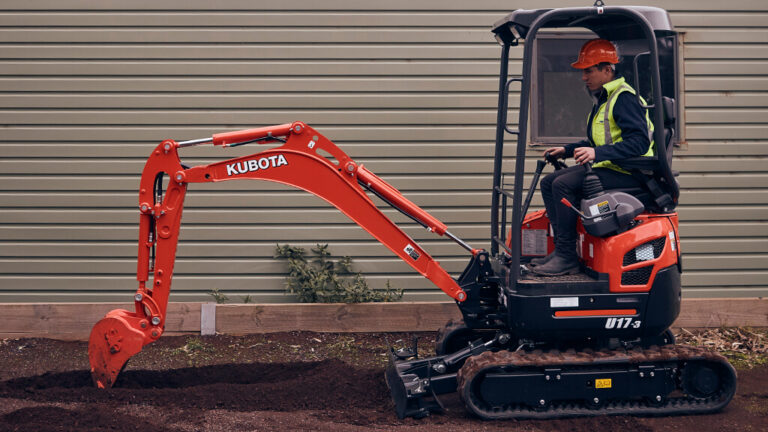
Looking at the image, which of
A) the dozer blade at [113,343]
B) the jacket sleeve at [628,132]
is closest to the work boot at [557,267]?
the jacket sleeve at [628,132]

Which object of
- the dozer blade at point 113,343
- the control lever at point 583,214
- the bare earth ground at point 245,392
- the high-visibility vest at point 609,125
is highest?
the high-visibility vest at point 609,125

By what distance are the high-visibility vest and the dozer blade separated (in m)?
3.61

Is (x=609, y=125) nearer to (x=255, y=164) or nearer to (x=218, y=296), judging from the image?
(x=255, y=164)

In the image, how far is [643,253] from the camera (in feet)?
18.1

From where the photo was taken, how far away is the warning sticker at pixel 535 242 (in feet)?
20.7

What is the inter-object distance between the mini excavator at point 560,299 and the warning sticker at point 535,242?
1.17 ft

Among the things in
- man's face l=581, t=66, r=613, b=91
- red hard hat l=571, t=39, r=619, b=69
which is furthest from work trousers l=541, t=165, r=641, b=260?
red hard hat l=571, t=39, r=619, b=69

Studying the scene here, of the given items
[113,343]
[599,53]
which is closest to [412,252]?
[599,53]

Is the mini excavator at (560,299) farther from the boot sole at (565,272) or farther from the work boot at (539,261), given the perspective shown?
the work boot at (539,261)

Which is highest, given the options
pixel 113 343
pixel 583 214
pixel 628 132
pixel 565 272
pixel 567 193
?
pixel 628 132

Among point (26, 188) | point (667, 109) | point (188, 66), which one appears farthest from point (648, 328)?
point (26, 188)

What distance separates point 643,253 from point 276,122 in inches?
164

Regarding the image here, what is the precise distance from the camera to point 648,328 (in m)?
5.59

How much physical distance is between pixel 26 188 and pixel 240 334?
8.95 ft
